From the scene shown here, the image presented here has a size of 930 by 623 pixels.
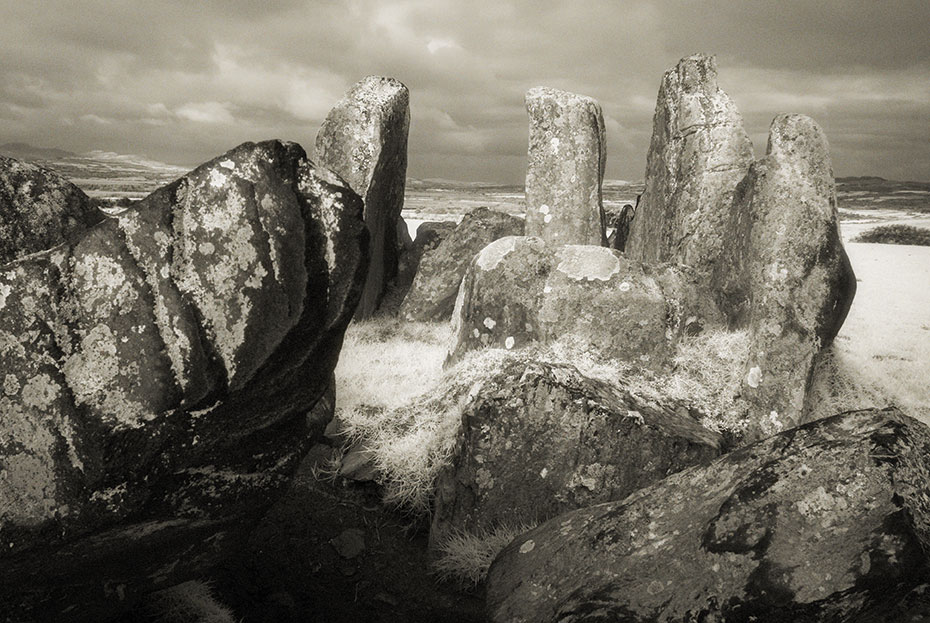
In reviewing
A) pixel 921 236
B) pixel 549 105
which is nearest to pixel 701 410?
pixel 549 105

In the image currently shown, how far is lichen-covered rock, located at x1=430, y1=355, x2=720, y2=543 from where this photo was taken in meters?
5.40

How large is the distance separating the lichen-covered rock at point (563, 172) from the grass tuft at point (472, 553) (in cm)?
809

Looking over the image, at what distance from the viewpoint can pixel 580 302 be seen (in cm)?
897

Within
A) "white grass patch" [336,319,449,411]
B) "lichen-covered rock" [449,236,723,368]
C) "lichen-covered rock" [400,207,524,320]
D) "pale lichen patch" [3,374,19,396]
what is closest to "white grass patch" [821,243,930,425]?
"lichen-covered rock" [449,236,723,368]

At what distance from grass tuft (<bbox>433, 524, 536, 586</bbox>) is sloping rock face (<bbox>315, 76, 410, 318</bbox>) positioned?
6907 millimetres

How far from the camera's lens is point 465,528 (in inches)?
217

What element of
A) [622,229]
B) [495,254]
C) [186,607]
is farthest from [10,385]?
[622,229]

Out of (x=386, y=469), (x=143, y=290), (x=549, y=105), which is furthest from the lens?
(x=549, y=105)

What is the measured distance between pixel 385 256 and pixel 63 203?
9876mm

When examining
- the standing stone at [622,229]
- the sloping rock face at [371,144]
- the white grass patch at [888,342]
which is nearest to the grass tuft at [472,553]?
the white grass patch at [888,342]

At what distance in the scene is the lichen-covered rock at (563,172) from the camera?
12.8 m

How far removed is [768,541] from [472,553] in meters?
2.51

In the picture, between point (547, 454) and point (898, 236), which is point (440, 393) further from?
point (898, 236)

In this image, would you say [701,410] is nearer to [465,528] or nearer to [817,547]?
[465,528]
